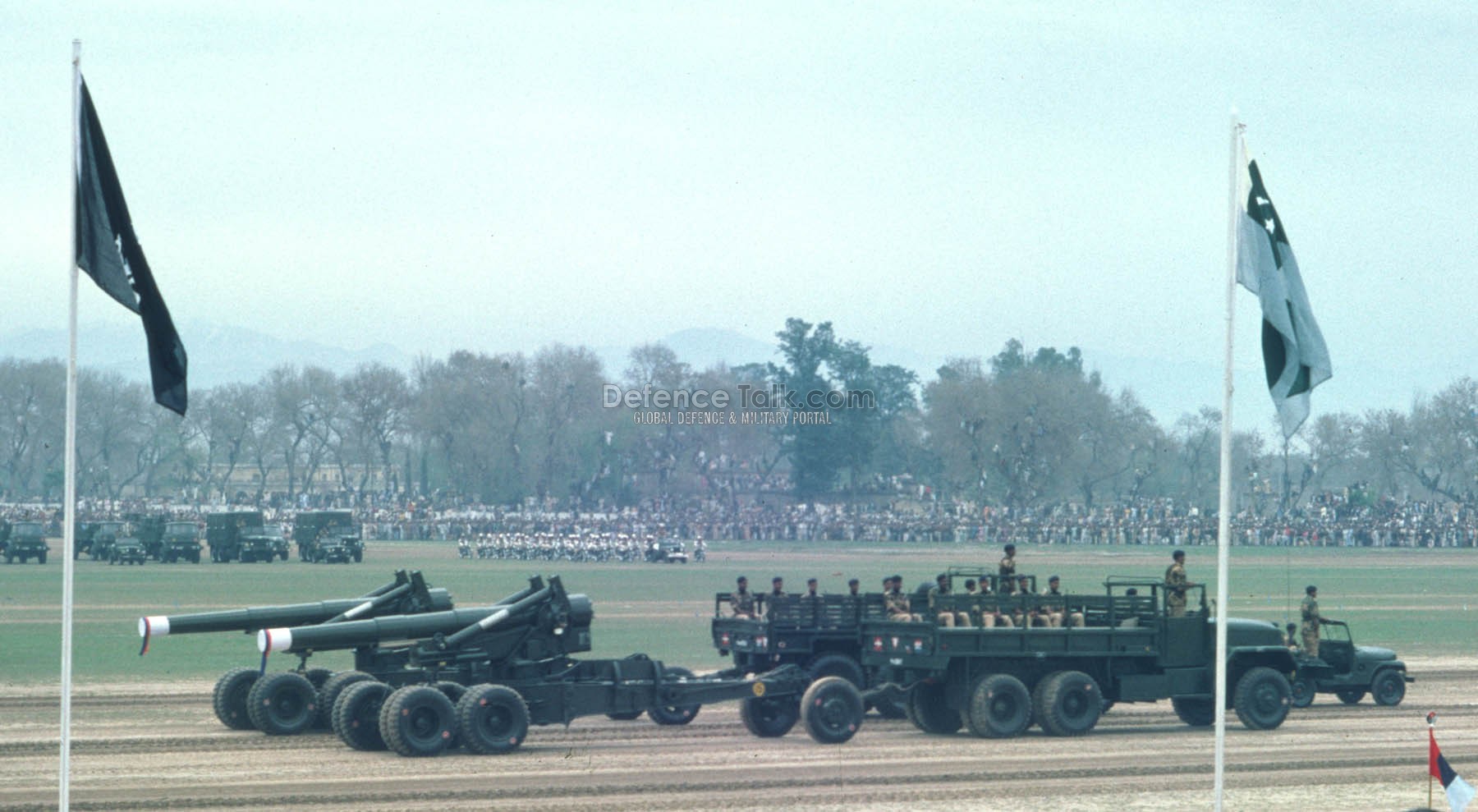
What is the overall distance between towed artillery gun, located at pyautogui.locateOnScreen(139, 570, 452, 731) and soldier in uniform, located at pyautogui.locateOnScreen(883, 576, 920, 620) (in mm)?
5149

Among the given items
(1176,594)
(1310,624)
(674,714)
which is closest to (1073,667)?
(1176,594)

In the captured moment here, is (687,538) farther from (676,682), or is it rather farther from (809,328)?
(676,682)

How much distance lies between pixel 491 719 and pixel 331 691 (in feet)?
7.27

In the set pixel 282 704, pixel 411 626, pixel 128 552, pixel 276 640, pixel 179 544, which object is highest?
pixel 411 626

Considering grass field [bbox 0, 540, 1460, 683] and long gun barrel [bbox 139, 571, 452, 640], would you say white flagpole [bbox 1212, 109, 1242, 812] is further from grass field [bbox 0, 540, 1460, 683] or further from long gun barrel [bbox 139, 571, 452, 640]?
grass field [bbox 0, 540, 1460, 683]

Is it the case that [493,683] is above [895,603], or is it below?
below

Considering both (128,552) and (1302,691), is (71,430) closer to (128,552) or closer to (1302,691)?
(1302,691)

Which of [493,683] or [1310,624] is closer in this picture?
[493,683]

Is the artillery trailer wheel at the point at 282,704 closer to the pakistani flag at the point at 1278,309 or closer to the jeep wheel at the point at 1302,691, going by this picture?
the pakistani flag at the point at 1278,309

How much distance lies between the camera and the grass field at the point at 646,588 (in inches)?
1334

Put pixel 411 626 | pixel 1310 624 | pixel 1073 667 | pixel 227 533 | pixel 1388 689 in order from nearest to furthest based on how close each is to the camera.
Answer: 1. pixel 411 626
2. pixel 1073 667
3. pixel 1310 624
4. pixel 1388 689
5. pixel 227 533

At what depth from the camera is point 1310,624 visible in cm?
2573

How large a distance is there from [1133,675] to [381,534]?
77.2 meters
